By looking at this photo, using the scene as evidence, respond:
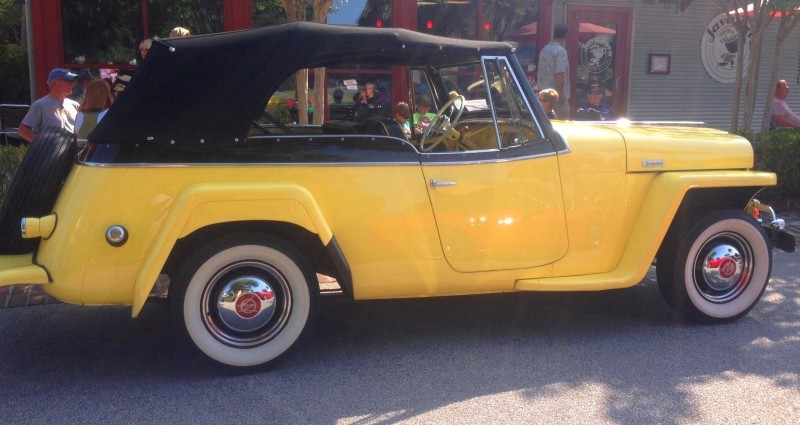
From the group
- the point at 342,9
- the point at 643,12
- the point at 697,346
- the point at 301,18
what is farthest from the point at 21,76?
the point at 697,346

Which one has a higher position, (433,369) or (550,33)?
(550,33)

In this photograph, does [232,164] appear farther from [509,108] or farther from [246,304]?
[509,108]

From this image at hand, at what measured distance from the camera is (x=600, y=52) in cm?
1244

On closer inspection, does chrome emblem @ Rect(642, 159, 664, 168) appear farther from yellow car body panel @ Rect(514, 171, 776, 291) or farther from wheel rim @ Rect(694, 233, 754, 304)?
wheel rim @ Rect(694, 233, 754, 304)

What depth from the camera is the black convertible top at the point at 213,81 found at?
3.92m

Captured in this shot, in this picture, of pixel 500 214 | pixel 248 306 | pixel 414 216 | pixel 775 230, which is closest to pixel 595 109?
pixel 775 230

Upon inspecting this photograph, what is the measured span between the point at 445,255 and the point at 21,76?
501 inches

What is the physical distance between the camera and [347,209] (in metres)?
4.12

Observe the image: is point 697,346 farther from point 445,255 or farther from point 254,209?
point 254,209

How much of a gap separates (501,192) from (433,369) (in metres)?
1.04

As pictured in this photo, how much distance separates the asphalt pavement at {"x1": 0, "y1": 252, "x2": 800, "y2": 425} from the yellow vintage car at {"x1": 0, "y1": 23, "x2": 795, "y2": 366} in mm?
277

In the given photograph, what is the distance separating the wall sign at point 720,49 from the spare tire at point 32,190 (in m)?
11.6

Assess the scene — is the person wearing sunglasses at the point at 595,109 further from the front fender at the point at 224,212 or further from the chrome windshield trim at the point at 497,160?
the front fender at the point at 224,212

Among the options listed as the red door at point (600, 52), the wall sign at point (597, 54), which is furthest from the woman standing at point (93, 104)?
the wall sign at point (597, 54)
